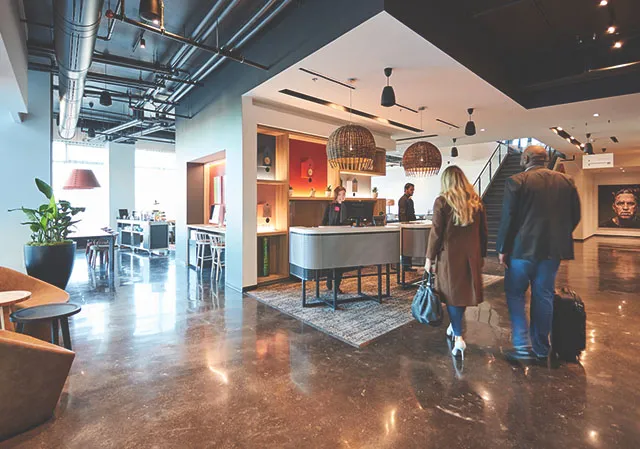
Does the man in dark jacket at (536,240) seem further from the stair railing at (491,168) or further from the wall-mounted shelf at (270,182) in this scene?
the stair railing at (491,168)

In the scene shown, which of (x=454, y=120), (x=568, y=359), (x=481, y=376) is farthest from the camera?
(x=454, y=120)

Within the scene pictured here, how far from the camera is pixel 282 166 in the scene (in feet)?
20.6

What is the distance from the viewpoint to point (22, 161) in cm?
618

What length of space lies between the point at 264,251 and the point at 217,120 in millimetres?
2547

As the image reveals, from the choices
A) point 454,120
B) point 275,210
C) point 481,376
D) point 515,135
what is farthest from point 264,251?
point 515,135

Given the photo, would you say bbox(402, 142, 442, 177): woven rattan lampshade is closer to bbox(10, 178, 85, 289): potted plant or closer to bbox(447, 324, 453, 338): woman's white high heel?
bbox(447, 324, 453, 338): woman's white high heel

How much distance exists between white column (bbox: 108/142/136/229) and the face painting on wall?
741 inches

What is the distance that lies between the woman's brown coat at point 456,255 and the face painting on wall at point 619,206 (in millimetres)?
15953

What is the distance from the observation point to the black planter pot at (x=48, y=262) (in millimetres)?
4922

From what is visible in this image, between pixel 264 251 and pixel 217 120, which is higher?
pixel 217 120

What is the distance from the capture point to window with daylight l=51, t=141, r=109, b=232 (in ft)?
35.6

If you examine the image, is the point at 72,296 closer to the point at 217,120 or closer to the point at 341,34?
the point at 217,120

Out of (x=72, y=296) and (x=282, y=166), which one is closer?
(x=72, y=296)

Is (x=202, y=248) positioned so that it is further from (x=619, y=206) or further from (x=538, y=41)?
(x=619, y=206)
